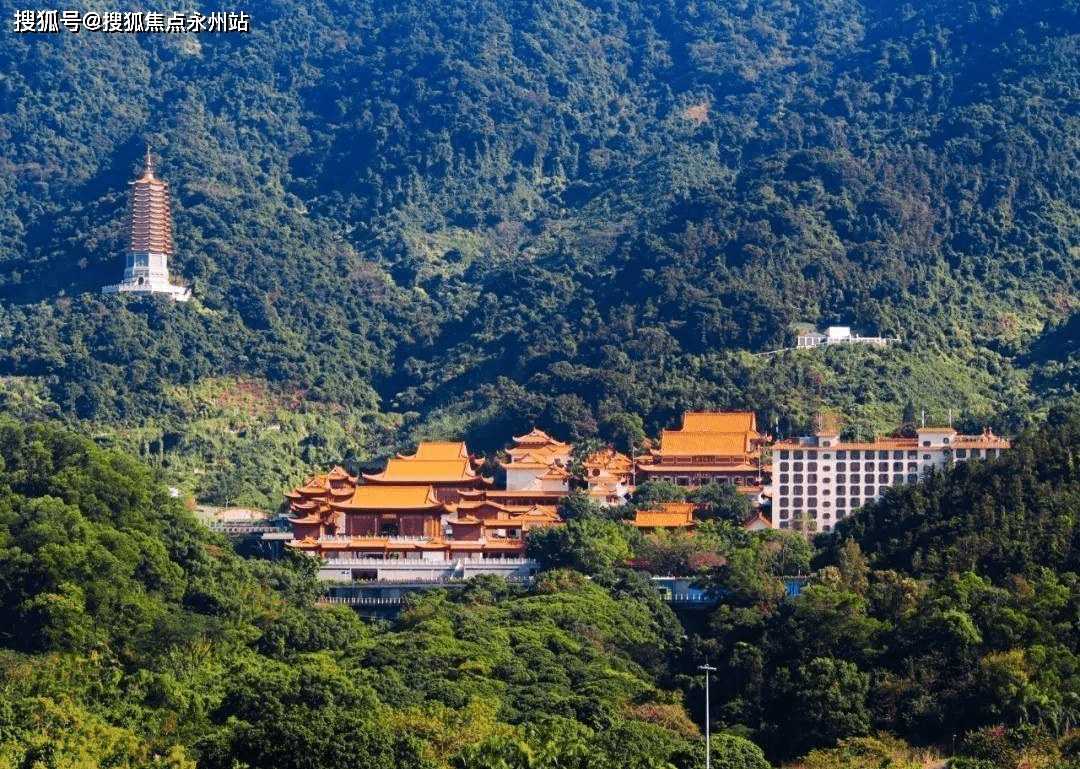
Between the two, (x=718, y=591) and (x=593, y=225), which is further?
(x=593, y=225)

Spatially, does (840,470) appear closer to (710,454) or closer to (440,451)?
(710,454)

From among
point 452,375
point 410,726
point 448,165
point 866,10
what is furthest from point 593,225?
point 410,726

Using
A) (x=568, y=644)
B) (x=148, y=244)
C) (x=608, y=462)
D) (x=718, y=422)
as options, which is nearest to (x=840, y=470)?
(x=718, y=422)

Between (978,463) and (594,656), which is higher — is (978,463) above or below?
above

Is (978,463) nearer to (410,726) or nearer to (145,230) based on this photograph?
(410,726)

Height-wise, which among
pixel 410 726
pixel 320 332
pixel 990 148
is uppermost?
pixel 990 148

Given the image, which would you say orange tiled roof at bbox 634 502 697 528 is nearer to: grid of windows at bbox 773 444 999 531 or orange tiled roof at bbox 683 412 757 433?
grid of windows at bbox 773 444 999 531

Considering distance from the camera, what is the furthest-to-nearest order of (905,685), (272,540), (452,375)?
(452,375)
(272,540)
(905,685)

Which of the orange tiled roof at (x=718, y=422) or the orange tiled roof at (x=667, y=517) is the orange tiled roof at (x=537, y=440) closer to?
the orange tiled roof at (x=718, y=422)
